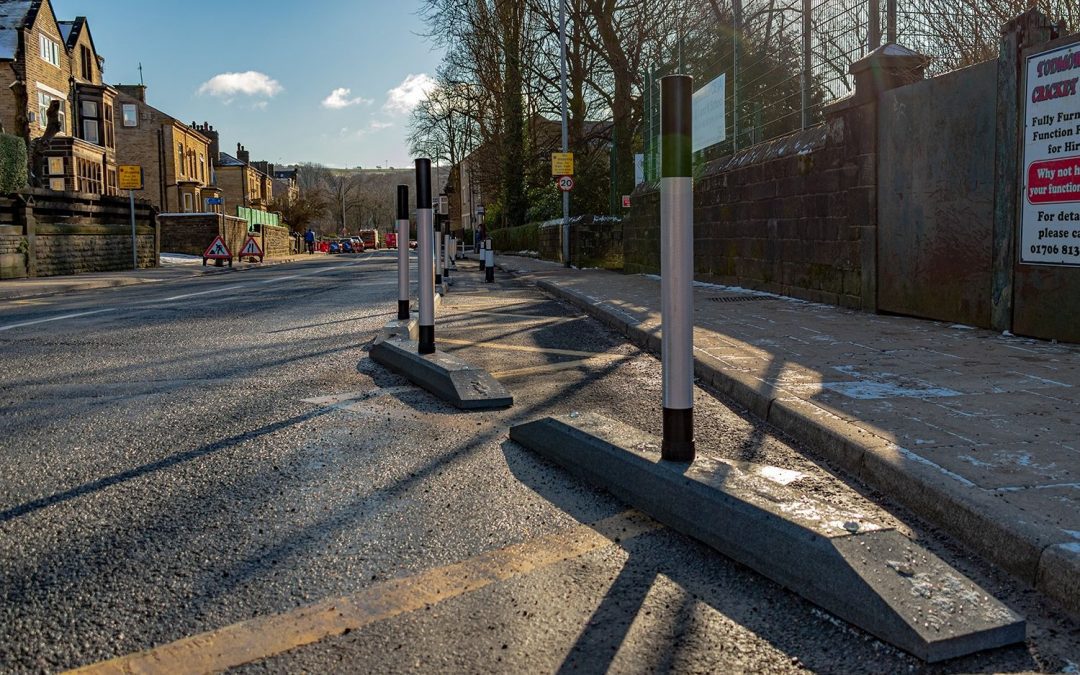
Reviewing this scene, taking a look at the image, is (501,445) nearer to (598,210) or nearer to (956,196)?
(956,196)

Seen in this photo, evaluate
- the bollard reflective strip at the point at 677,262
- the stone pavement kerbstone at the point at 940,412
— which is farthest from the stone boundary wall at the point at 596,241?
the bollard reflective strip at the point at 677,262

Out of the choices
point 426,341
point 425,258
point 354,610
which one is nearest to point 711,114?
point 425,258

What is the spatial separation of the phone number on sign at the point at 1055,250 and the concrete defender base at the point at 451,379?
4060 millimetres

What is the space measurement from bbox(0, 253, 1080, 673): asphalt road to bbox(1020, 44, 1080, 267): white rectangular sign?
9.88 feet

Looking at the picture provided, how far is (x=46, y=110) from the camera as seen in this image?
42.0 m

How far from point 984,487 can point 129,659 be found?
264cm

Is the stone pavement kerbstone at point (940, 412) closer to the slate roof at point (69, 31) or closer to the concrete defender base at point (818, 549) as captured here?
the concrete defender base at point (818, 549)

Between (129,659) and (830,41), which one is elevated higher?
(830,41)

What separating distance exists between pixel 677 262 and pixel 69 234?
86.5ft

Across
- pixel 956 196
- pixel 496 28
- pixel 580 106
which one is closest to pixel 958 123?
pixel 956 196

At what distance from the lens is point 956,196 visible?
7535 mm

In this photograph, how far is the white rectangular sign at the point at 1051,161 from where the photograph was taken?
615cm

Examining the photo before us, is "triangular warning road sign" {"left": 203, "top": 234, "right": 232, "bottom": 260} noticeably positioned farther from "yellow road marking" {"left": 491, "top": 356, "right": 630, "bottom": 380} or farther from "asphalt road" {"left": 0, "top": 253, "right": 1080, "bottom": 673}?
"yellow road marking" {"left": 491, "top": 356, "right": 630, "bottom": 380}

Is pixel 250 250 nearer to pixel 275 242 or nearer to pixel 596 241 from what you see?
pixel 596 241
